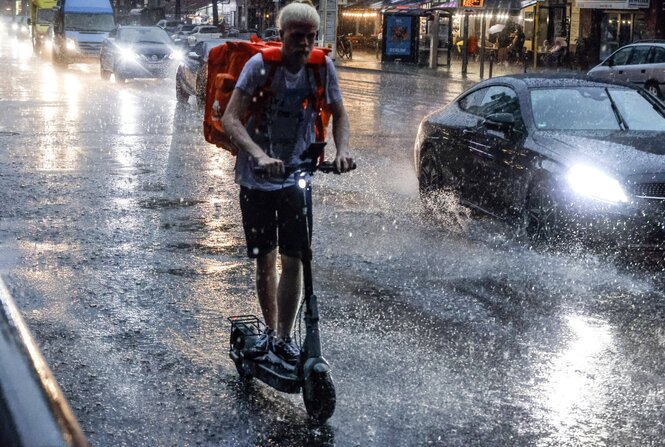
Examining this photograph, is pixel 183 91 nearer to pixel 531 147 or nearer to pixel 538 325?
pixel 531 147

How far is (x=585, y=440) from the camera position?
4.29m

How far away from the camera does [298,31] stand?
4.39 m

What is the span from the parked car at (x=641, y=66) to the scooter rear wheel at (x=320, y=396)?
2229 centimetres

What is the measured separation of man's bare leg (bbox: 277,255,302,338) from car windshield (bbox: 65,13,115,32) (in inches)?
1448

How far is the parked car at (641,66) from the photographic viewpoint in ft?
83.1

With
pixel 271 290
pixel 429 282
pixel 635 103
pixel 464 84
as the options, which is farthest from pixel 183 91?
pixel 271 290

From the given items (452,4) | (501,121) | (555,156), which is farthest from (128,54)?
(555,156)

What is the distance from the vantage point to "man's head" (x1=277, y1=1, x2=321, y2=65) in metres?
4.40

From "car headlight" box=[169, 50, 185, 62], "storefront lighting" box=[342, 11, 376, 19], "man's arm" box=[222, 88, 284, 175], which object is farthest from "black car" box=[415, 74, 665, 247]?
"storefront lighting" box=[342, 11, 376, 19]

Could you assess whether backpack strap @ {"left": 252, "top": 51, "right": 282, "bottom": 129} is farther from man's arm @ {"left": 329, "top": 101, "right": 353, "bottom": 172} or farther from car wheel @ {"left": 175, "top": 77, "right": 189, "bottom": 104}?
car wheel @ {"left": 175, "top": 77, "right": 189, "bottom": 104}

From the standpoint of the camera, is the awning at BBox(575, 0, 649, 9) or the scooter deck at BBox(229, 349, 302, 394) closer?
the scooter deck at BBox(229, 349, 302, 394)

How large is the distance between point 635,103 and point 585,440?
18.4 feet

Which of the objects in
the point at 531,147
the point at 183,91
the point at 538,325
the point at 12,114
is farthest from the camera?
the point at 183,91

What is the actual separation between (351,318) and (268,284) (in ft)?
4.52
